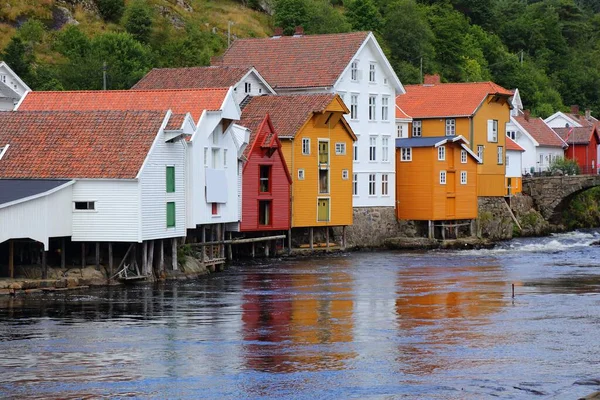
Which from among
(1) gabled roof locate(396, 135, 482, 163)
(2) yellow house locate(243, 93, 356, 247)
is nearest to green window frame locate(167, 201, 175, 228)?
(2) yellow house locate(243, 93, 356, 247)

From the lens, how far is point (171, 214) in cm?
5688

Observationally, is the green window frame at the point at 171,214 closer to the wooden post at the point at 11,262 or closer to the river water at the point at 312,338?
the river water at the point at 312,338

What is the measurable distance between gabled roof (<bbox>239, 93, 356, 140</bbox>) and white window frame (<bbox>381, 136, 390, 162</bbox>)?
25.8 ft

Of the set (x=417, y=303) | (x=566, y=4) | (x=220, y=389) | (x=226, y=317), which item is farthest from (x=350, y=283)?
(x=566, y=4)

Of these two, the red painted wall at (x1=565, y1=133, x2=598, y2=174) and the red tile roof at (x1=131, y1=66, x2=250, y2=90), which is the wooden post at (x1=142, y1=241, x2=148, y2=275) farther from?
the red painted wall at (x1=565, y1=133, x2=598, y2=174)

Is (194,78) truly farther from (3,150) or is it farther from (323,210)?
(3,150)

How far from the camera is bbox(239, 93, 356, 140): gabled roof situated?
73062mm

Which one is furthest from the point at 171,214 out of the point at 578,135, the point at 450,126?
the point at 578,135

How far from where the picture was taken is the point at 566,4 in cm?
Result: 18275

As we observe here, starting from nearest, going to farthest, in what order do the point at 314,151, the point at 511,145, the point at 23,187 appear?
the point at 23,187
the point at 314,151
the point at 511,145

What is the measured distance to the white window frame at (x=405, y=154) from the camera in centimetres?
8403

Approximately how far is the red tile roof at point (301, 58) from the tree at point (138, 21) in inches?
813

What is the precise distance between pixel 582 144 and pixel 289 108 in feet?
169

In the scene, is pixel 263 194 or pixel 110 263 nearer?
pixel 110 263
